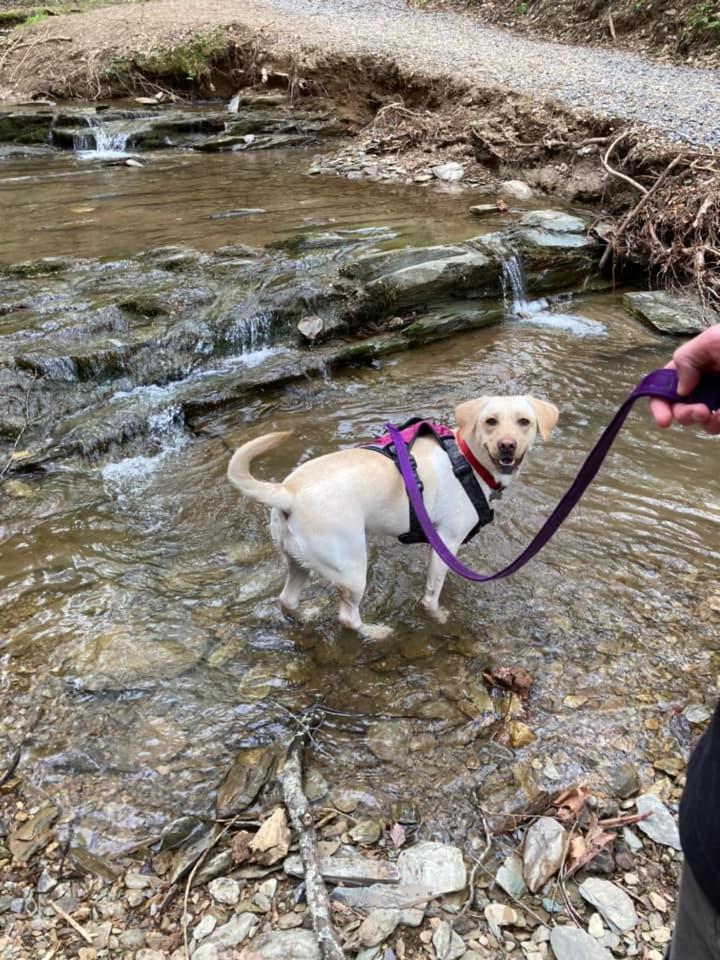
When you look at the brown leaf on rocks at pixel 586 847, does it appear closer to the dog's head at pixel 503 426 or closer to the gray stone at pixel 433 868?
the gray stone at pixel 433 868

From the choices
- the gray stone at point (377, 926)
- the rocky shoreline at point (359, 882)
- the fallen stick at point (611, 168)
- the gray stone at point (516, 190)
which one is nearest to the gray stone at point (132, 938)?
the rocky shoreline at point (359, 882)

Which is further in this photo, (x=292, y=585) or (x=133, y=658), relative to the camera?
(x=292, y=585)

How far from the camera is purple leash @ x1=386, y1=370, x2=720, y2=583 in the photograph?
1500 millimetres

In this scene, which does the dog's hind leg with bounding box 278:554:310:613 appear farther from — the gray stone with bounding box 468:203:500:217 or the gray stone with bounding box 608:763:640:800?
the gray stone with bounding box 468:203:500:217

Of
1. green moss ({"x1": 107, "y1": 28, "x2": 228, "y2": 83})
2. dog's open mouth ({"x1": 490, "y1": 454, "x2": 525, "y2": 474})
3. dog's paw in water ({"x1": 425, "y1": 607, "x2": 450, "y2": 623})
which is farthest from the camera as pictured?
green moss ({"x1": 107, "y1": 28, "x2": 228, "y2": 83})

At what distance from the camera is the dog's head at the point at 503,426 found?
351cm

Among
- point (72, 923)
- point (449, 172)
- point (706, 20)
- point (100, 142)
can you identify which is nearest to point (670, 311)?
point (449, 172)

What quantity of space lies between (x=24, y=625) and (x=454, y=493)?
2744 mm

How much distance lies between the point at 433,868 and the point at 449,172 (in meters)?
12.5

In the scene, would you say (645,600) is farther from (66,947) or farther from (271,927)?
(66,947)

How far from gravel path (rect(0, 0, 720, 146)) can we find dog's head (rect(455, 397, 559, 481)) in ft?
27.1

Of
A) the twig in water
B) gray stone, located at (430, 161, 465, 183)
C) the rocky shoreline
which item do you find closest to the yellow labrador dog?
the rocky shoreline

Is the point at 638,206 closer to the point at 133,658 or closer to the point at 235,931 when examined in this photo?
the point at 133,658

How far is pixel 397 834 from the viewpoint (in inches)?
104
